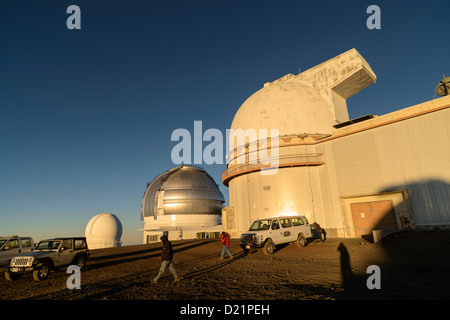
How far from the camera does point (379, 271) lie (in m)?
8.17

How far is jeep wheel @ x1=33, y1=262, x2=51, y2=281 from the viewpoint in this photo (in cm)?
960

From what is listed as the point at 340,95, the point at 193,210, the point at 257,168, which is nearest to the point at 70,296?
the point at 257,168

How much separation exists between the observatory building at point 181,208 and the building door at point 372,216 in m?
25.4

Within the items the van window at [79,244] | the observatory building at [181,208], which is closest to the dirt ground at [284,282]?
the van window at [79,244]

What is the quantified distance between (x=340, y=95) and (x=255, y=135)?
11.7 metres

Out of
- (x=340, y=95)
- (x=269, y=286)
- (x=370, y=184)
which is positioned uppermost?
(x=340, y=95)

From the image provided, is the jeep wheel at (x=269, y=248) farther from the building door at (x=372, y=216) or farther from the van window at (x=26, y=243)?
the van window at (x=26, y=243)

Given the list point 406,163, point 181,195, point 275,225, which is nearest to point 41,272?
point 275,225

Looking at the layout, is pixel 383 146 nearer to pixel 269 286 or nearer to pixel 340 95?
pixel 340 95

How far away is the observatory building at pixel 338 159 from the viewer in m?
16.3

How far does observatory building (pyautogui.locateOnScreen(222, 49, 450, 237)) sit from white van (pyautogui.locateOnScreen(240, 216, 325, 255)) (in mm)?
5702

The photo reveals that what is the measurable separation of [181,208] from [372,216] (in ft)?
102

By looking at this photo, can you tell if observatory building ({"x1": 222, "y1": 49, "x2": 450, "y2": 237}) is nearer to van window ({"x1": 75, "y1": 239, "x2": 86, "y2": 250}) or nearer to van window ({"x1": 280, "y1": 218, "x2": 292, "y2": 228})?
van window ({"x1": 280, "y1": 218, "x2": 292, "y2": 228})

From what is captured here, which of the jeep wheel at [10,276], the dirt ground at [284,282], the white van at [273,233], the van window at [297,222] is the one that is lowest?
the dirt ground at [284,282]
